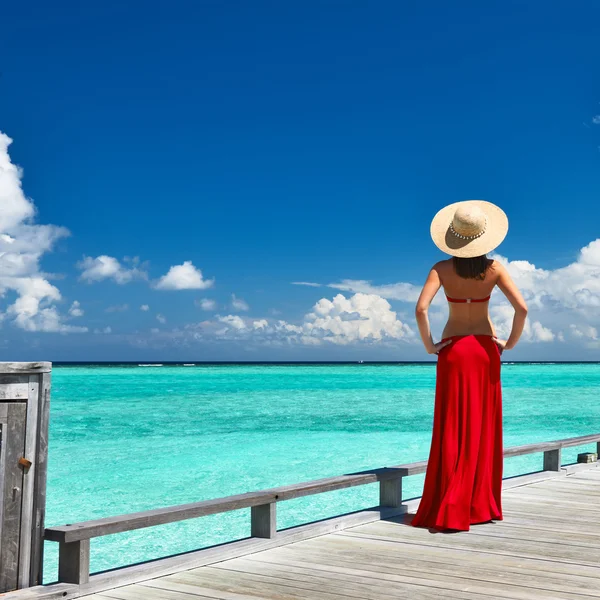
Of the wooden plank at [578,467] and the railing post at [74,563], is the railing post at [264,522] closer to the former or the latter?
the railing post at [74,563]

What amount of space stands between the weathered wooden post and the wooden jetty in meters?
0.08

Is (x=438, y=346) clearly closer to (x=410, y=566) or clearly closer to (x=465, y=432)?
(x=465, y=432)

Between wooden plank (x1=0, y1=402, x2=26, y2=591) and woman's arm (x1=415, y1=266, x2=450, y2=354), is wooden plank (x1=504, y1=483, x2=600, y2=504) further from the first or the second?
wooden plank (x1=0, y1=402, x2=26, y2=591)

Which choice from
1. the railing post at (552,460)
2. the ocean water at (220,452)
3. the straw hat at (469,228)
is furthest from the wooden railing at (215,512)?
the ocean water at (220,452)

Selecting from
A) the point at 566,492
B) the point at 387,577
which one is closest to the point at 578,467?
the point at 566,492

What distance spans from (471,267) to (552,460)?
9.88 ft

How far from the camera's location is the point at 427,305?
4613 mm

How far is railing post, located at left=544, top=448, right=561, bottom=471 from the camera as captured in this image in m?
6.83

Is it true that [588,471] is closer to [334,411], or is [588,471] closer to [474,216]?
[474,216]

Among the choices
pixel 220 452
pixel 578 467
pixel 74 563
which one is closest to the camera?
pixel 74 563

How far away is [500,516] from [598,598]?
1.60 metres

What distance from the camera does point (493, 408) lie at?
4.66 metres

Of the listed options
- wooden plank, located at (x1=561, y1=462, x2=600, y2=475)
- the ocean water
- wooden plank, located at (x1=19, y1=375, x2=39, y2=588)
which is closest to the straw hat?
wooden plank, located at (x1=19, y1=375, x2=39, y2=588)

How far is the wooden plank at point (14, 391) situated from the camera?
2.95m
